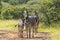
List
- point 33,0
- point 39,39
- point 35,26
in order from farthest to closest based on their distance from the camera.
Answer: point 33,0 < point 35,26 < point 39,39

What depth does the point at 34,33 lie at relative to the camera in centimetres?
1182

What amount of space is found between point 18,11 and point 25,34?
1176 centimetres

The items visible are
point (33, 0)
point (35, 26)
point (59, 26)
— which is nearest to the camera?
point (35, 26)

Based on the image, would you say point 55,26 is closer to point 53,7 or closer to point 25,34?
point 53,7

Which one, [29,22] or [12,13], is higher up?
[29,22]

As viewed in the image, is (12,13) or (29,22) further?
(12,13)

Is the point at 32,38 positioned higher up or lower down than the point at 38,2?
lower down

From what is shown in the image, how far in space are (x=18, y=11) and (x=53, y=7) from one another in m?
7.78

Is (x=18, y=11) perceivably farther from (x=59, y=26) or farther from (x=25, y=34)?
(x=25, y=34)

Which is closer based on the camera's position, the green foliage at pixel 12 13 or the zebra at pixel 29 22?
the zebra at pixel 29 22

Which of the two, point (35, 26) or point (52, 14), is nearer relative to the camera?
point (35, 26)

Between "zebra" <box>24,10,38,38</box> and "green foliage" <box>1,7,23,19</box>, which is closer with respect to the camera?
"zebra" <box>24,10,38,38</box>

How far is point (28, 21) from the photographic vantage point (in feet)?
36.2

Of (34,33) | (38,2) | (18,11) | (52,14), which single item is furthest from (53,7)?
(18,11)
